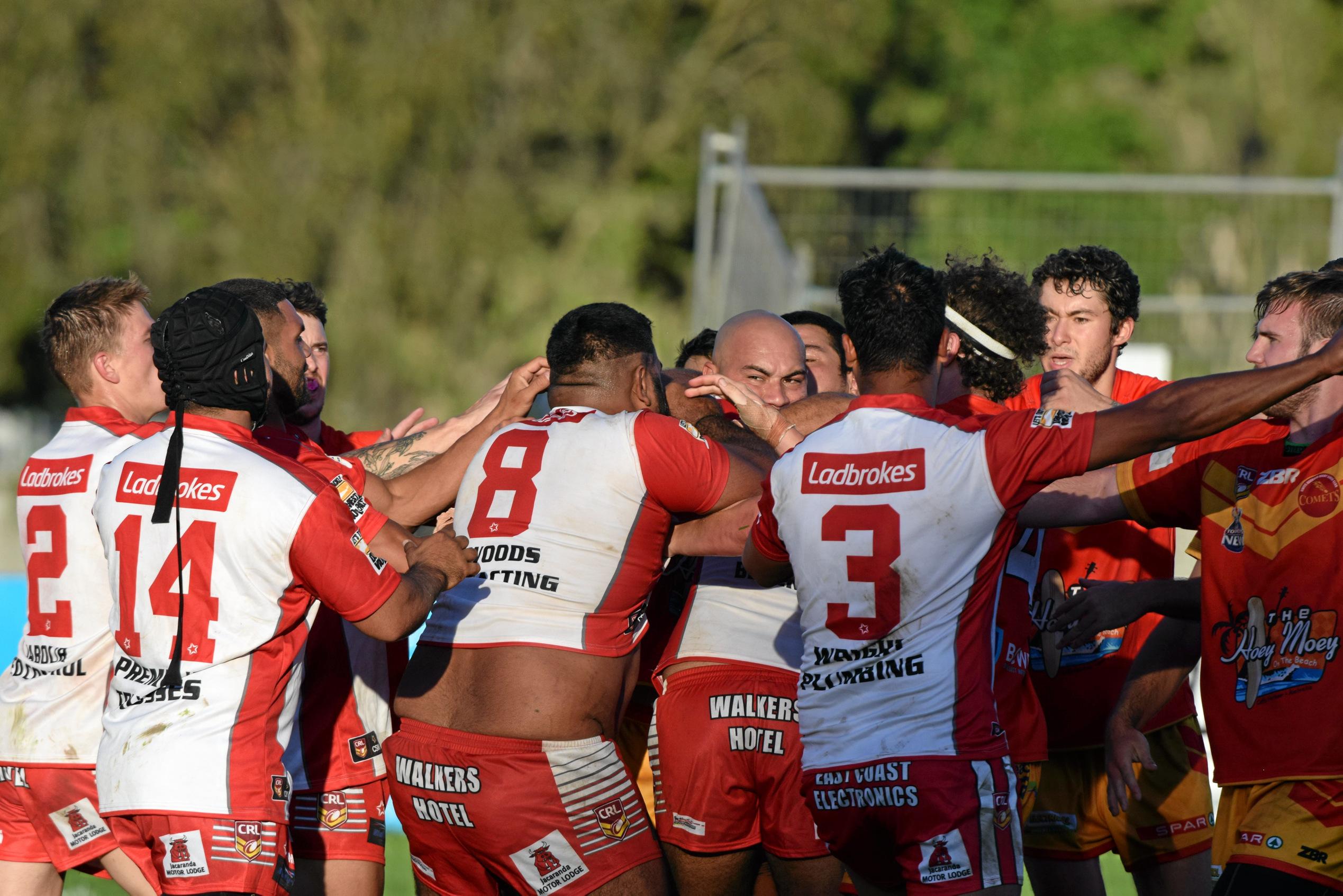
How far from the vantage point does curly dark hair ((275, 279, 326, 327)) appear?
596 centimetres

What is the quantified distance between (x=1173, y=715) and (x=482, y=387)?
2039cm

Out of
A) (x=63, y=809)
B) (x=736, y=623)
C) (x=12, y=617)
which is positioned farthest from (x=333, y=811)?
(x=12, y=617)

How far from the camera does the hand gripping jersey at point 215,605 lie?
163 inches

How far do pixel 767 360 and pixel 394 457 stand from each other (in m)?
1.54

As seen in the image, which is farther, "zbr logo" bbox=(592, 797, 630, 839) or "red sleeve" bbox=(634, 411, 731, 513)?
"red sleeve" bbox=(634, 411, 731, 513)

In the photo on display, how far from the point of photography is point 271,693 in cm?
425

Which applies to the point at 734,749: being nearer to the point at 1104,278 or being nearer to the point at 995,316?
the point at 995,316

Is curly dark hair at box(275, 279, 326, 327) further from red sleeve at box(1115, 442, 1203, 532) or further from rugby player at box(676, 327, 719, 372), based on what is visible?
red sleeve at box(1115, 442, 1203, 532)

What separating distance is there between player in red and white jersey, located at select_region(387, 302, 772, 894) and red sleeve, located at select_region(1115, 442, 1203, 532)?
47.7 inches

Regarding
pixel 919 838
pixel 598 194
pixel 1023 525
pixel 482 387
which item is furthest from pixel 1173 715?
pixel 598 194

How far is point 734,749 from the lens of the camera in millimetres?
5031

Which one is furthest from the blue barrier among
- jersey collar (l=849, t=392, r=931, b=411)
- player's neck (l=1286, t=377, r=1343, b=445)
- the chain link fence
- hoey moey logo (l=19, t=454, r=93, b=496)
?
player's neck (l=1286, t=377, r=1343, b=445)

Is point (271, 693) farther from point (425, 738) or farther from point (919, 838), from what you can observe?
point (919, 838)

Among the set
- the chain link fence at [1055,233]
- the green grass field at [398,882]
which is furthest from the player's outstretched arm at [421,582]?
the chain link fence at [1055,233]
